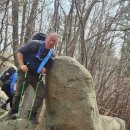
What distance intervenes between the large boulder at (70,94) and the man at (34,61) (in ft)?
0.90

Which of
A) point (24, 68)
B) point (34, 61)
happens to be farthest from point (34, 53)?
point (24, 68)

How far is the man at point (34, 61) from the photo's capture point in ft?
21.2

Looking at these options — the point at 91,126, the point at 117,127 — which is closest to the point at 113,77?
the point at 117,127

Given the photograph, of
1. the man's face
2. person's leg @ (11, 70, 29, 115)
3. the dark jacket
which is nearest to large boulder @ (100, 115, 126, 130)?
person's leg @ (11, 70, 29, 115)

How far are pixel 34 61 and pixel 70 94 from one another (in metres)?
1.10

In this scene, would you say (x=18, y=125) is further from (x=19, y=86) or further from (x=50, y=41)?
(x=50, y=41)

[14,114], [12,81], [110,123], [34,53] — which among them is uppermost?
[34,53]

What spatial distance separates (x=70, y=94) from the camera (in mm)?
7102

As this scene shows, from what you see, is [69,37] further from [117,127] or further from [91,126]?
[91,126]

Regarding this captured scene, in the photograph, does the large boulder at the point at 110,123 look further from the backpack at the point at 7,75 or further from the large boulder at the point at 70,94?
the backpack at the point at 7,75

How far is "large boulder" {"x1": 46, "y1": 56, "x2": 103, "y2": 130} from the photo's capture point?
706 cm

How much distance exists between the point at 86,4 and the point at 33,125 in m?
8.04

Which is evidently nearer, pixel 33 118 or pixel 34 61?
pixel 34 61

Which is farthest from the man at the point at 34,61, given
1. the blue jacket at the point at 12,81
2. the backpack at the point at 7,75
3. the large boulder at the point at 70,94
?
the backpack at the point at 7,75
